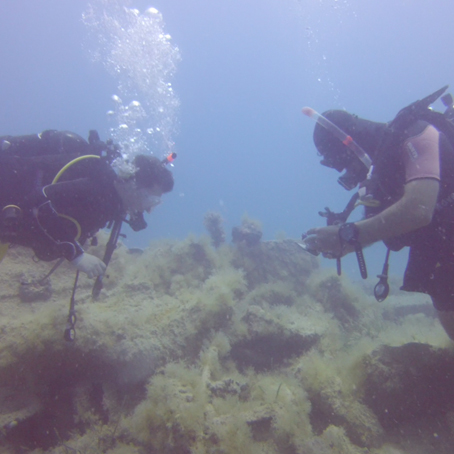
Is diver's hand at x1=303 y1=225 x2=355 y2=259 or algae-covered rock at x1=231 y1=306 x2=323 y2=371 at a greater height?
diver's hand at x1=303 y1=225 x2=355 y2=259

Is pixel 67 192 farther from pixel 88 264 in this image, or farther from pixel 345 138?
pixel 345 138

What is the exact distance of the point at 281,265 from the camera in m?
10.1

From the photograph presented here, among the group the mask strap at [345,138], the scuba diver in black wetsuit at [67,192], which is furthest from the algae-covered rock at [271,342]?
the mask strap at [345,138]

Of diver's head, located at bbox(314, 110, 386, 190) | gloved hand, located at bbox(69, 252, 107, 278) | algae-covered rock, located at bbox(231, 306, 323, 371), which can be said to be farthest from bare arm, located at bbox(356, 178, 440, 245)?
gloved hand, located at bbox(69, 252, 107, 278)

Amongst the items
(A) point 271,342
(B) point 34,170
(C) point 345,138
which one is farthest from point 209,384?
(B) point 34,170

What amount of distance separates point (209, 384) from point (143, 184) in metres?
2.74

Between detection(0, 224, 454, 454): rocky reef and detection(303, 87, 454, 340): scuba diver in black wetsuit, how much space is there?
1.09 m

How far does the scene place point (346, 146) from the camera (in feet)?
9.14

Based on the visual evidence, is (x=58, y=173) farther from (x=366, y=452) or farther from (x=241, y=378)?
(x=366, y=452)

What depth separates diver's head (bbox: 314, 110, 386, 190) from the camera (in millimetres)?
2781

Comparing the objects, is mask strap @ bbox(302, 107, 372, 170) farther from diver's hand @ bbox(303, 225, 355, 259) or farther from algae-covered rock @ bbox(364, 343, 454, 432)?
algae-covered rock @ bbox(364, 343, 454, 432)

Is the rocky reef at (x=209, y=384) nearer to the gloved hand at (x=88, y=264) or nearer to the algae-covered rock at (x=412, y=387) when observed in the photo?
the algae-covered rock at (x=412, y=387)

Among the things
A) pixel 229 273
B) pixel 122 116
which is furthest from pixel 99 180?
pixel 122 116

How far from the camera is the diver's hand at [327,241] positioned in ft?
8.11
